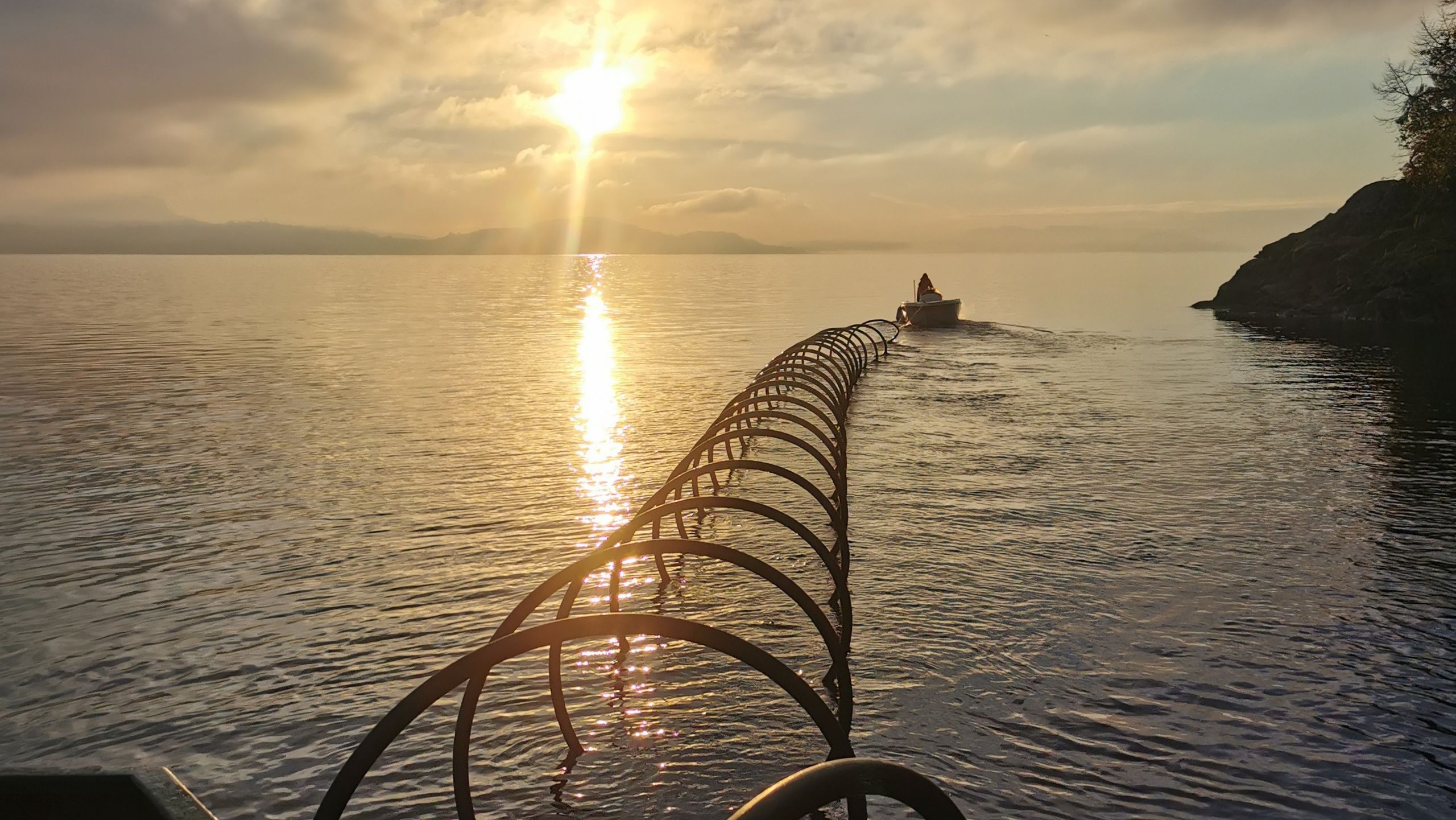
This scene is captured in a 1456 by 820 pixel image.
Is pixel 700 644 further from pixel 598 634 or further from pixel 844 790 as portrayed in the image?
pixel 844 790

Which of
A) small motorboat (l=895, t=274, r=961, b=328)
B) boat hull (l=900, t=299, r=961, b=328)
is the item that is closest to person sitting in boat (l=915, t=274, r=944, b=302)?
small motorboat (l=895, t=274, r=961, b=328)

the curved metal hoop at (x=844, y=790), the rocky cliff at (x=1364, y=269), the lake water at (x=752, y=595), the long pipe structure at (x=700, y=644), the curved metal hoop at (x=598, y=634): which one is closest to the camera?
the curved metal hoop at (x=844, y=790)

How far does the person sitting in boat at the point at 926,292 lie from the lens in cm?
4859

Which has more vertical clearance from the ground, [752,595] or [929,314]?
[929,314]

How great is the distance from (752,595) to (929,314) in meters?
38.6

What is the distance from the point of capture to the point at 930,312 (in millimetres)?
46938

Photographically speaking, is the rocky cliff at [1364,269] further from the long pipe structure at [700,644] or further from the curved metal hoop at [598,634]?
the curved metal hoop at [598,634]

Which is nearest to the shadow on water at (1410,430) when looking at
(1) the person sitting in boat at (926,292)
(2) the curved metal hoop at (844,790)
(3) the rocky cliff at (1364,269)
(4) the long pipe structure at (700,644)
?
(3) the rocky cliff at (1364,269)

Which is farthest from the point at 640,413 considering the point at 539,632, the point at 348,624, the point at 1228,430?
the point at 539,632

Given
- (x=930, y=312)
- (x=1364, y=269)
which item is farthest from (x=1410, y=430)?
(x=1364, y=269)

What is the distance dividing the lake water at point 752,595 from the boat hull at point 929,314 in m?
21.5

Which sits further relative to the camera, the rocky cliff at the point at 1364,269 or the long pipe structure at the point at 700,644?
the rocky cliff at the point at 1364,269

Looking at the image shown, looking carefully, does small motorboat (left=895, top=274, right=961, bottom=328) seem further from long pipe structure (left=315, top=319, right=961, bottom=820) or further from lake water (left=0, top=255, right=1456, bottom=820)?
long pipe structure (left=315, top=319, right=961, bottom=820)

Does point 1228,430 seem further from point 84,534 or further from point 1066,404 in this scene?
point 84,534
